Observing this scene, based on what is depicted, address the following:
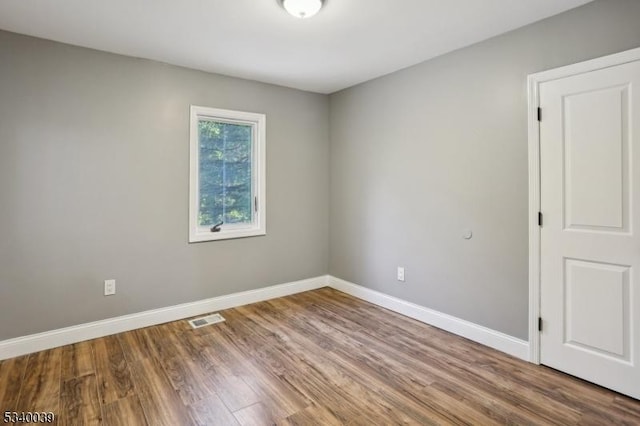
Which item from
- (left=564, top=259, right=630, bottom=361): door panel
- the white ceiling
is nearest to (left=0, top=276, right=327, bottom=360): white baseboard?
the white ceiling

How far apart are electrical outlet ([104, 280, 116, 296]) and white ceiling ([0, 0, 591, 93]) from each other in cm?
203

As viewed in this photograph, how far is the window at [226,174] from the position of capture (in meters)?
Answer: 3.51

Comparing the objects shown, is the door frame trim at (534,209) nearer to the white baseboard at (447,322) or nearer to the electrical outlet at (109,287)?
the white baseboard at (447,322)

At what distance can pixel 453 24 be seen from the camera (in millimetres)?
2541

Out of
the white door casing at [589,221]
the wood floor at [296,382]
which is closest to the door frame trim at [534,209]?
the white door casing at [589,221]

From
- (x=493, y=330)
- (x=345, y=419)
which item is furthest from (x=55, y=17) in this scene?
(x=493, y=330)

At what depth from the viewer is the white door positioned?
6.90 ft

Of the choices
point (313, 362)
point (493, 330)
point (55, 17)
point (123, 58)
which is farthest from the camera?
point (123, 58)

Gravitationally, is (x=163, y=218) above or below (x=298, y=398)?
above

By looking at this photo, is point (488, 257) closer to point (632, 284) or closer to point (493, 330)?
point (493, 330)

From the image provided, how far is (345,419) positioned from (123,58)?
11.1 feet

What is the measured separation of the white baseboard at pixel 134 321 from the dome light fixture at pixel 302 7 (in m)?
2.80

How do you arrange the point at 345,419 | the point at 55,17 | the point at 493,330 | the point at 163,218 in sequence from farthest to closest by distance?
the point at 163,218 < the point at 493,330 < the point at 55,17 < the point at 345,419

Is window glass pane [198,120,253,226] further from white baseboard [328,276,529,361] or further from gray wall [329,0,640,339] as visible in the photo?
white baseboard [328,276,529,361]
